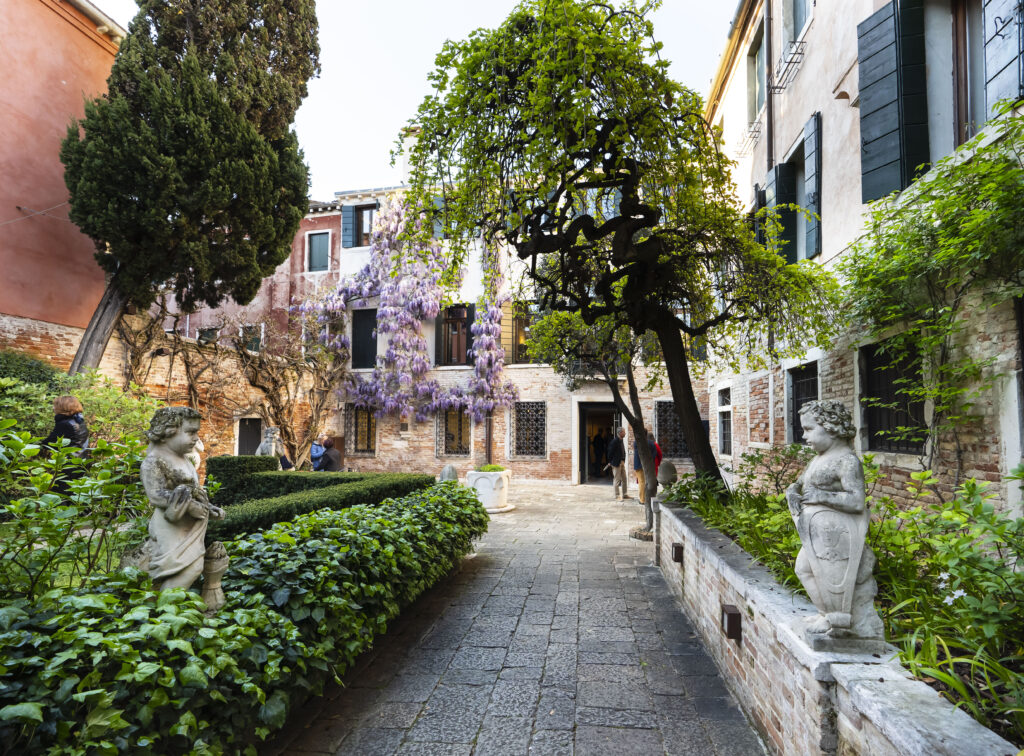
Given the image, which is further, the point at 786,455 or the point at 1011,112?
the point at 786,455

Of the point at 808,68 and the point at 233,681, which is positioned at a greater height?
the point at 808,68

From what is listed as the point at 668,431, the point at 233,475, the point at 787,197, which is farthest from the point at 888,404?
the point at 668,431

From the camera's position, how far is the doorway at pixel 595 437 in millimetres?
15945

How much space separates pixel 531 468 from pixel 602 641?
11700mm

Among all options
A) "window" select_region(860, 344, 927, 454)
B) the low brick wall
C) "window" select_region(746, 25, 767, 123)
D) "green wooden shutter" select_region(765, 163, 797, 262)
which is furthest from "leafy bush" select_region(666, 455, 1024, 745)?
"window" select_region(746, 25, 767, 123)

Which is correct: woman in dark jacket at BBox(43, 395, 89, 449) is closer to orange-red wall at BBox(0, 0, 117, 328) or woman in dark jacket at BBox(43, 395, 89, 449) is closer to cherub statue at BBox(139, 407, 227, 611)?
orange-red wall at BBox(0, 0, 117, 328)

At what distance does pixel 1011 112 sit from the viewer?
347cm

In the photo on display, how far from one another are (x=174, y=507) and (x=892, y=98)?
6127mm

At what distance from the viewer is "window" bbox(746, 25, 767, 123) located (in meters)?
8.97

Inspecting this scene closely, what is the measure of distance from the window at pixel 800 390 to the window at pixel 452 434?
10343 mm

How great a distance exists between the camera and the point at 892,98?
4.77 metres

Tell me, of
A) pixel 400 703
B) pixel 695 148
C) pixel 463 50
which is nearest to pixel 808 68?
pixel 695 148

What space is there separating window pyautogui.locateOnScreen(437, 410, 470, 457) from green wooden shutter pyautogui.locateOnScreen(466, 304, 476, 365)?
64.8 inches

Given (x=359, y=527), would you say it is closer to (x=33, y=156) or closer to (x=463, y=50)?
(x=463, y=50)
